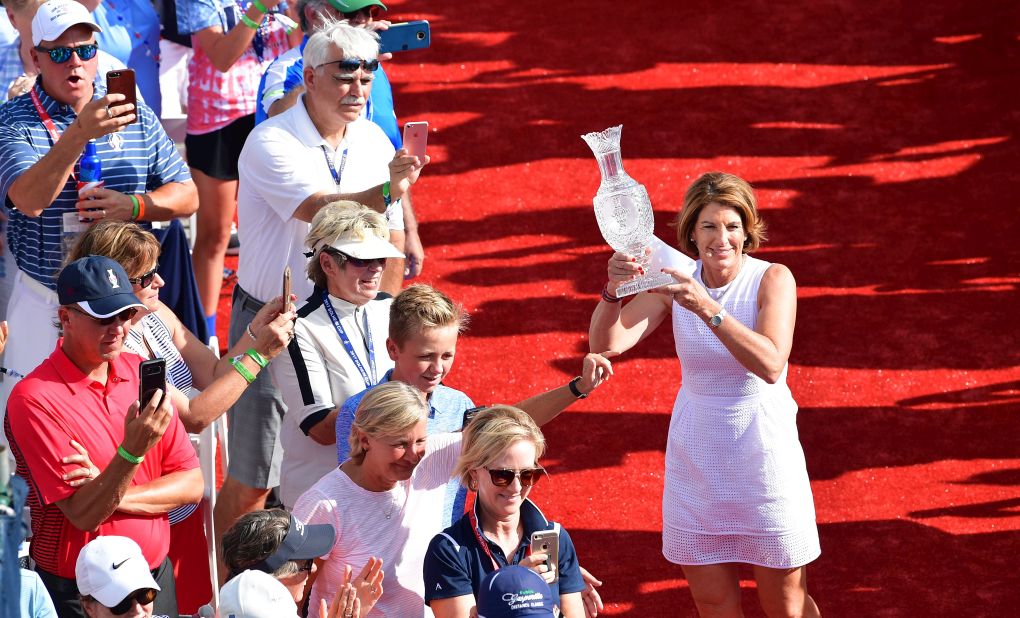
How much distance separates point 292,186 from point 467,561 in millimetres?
1484

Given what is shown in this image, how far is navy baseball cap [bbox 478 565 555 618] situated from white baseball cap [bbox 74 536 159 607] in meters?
0.74

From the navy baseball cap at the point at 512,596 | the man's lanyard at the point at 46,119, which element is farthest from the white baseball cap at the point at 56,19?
the navy baseball cap at the point at 512,596

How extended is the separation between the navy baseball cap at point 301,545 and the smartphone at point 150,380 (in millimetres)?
432

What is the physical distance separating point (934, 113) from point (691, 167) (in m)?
1.58

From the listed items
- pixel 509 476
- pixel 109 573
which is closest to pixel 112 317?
Answer: pixel 109 573

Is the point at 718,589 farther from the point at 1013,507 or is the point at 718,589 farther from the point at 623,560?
the point at 1013,507

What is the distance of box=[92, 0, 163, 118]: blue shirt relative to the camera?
5375mm

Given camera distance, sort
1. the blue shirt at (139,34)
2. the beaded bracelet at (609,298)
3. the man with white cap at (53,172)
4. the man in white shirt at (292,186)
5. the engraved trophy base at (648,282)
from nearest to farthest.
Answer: the engraved trophy base at (648,282), the beaded bracelet at (609,298), the man with white cap at (53,172), the man in white shirt at (292,186), the blue shirt at (139,34)

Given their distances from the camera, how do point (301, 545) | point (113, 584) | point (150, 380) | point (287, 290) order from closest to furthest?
1. point (113, 584)
2. point (301, 545)
3. point (150, 380)
4. point (287, 290)

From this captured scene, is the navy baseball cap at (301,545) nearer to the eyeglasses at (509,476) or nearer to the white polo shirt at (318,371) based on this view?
the eyeglasses at (509,476)

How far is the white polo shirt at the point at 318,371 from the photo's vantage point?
3.89m

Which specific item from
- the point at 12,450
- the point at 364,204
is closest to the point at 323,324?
the point at 364,204

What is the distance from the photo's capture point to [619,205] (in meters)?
3.76

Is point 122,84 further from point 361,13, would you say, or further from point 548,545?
point 548,545
